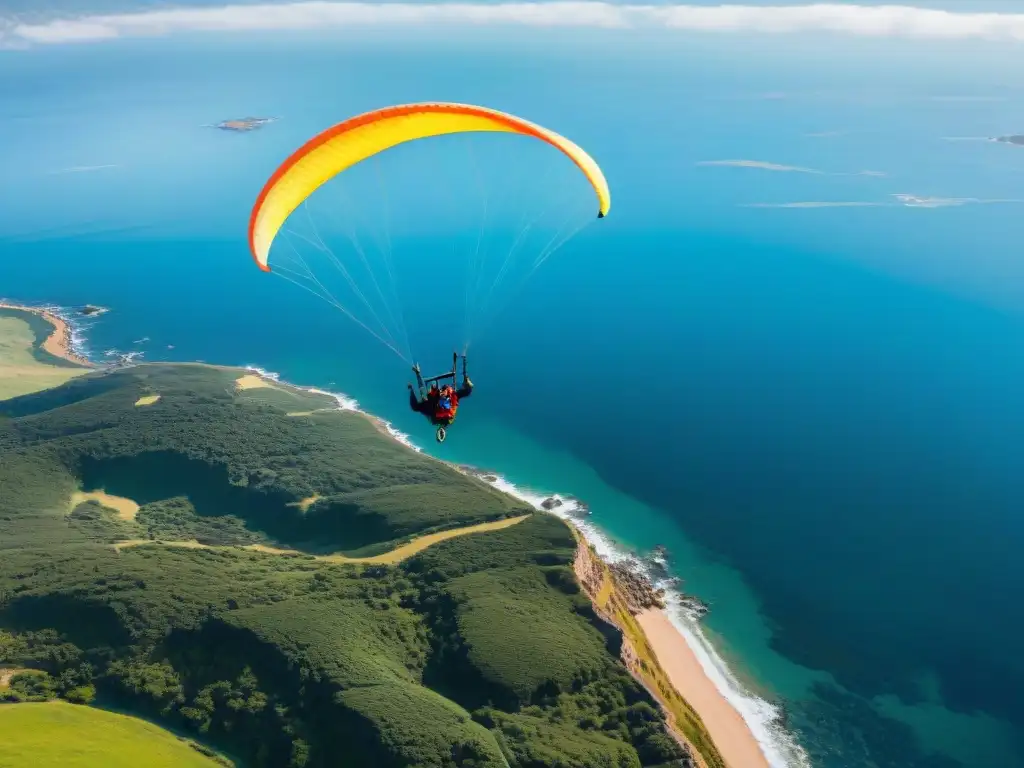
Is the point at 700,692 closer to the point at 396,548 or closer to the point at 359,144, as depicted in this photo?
the point at 396,548

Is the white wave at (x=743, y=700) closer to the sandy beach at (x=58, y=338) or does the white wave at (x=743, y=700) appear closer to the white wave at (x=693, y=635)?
the white wave at (x=693, y=635)

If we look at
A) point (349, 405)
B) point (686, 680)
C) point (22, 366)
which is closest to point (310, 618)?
point (686, 680)

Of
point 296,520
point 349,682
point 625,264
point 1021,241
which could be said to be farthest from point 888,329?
point 349,682

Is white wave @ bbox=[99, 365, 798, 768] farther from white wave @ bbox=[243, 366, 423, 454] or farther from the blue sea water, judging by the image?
the blue sea water

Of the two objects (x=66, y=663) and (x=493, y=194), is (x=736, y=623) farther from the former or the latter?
(x=493, y=194)

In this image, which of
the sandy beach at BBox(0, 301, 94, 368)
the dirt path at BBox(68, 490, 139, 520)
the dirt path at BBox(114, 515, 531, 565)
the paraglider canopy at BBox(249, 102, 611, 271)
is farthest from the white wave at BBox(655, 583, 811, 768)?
the sandy beach at BBox(0, 301, 94, 368)
